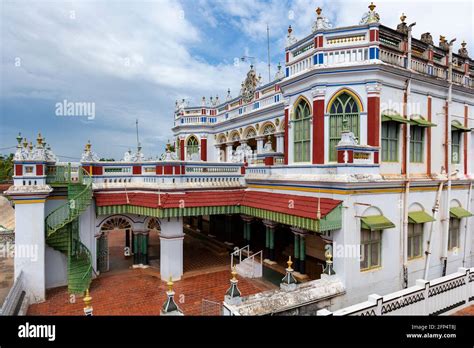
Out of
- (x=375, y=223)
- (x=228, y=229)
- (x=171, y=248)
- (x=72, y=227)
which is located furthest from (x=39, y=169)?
(x=375, y=223)

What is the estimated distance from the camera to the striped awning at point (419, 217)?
10781 millimetres

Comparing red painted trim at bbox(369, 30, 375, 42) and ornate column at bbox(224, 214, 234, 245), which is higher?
red painted trim at bbox(369, 30, 375, 42)

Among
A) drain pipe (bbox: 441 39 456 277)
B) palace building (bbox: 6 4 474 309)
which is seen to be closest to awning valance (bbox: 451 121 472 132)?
palace building (bbox: 6 4 474 309)

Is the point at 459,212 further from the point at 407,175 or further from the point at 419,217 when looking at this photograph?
the point at 407,175

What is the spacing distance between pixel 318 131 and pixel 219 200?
200 inches

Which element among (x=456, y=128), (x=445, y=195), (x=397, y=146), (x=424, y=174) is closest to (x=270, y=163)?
(x=397, y=146)

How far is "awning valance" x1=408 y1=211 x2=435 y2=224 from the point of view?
A: 35.4 feet

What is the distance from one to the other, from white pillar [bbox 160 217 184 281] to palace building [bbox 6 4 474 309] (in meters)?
0.05

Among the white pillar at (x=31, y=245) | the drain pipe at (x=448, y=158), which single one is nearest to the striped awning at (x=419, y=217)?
the drain pipe at (x=448, y=158)

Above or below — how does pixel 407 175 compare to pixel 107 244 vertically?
above

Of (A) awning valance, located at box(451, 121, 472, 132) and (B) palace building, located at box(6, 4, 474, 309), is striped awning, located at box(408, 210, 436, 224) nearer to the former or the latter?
(B) palace building, located at box(6, 4, 474, 309)

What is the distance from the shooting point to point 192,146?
24141 mm

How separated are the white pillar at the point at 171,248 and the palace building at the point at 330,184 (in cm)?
5

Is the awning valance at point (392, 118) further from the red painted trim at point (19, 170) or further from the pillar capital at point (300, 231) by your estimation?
the red painted trim at point (19, 170)
